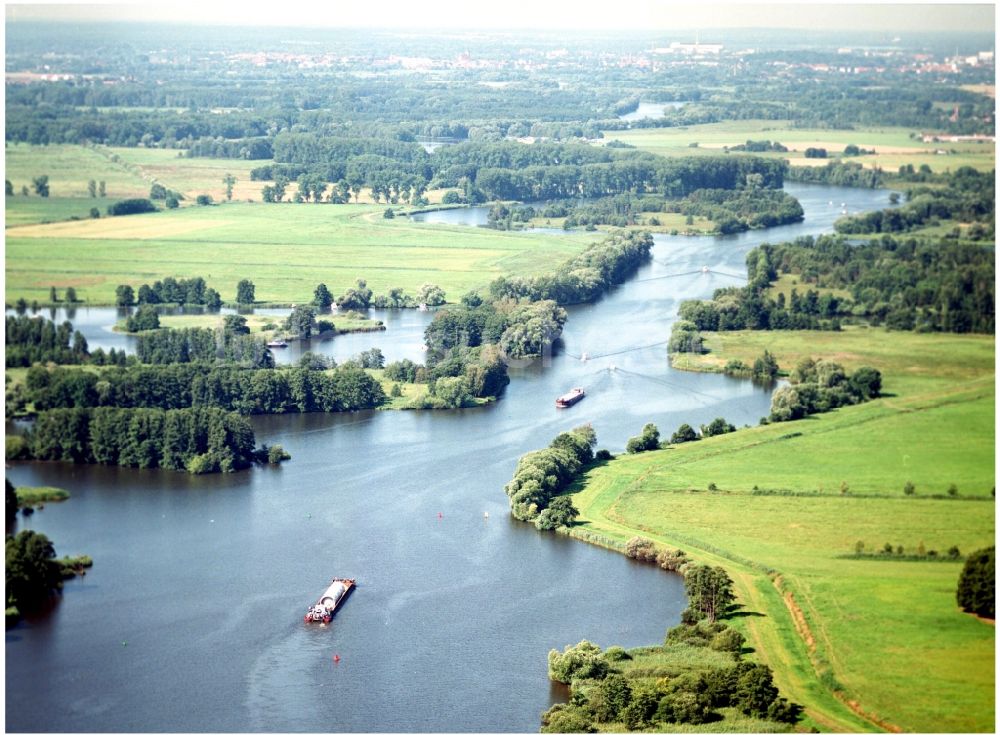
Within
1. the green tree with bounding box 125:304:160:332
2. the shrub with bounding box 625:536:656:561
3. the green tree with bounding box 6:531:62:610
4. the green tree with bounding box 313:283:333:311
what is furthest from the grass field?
the shrub with bounding box 625:536:656:561

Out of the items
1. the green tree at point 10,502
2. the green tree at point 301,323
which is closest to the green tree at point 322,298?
the green tree at point 301,323

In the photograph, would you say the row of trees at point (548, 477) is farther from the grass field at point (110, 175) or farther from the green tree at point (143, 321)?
the grass field at point (110, 175)

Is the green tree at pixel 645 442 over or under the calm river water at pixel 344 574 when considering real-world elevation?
over

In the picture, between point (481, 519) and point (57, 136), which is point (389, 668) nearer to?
point (481, 519)

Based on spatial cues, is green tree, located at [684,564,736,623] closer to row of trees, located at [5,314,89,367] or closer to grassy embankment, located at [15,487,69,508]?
grassy embankment, located at [15,487,69,508]

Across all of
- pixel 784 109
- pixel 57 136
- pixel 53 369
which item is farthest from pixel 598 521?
pixel 784 109
